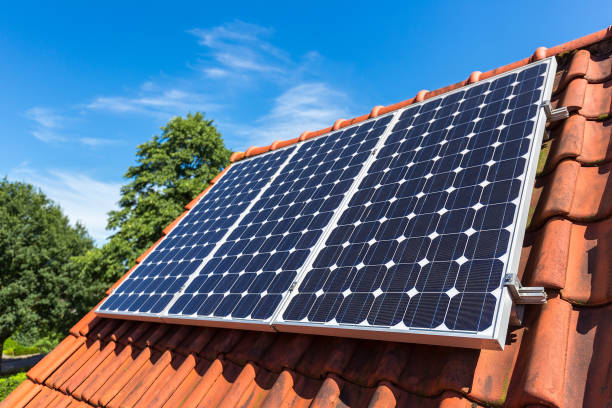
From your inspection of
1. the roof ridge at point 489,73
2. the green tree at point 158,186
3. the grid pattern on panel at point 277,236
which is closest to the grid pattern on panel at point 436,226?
the grid pattern on panel at point 277,236

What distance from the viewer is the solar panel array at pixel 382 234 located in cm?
327

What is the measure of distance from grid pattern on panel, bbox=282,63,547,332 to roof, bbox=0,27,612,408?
1.74 feet

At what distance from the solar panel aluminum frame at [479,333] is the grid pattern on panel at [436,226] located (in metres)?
0.05

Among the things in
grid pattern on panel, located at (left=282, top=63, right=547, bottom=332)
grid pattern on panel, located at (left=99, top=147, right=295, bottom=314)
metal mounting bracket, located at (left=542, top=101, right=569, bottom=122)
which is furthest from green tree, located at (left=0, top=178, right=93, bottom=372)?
metal mounting bracket, located at (left=542, top=101, right=569, bottom=122)

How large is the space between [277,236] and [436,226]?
2.50 metres

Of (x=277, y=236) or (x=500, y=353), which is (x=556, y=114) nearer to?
(x=500, y=353)

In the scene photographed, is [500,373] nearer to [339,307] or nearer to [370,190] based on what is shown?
[339,307]

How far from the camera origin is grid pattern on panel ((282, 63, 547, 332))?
3.16 meters

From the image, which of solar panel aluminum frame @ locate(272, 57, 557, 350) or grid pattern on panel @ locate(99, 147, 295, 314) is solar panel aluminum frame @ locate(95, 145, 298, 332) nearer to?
grid pattern on panel @ locate(99, 147, 295, 314)

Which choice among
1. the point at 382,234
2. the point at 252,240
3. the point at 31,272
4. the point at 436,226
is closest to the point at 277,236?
the point at 252,240

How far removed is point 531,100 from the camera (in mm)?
4766

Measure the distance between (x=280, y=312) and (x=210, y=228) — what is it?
368 cm

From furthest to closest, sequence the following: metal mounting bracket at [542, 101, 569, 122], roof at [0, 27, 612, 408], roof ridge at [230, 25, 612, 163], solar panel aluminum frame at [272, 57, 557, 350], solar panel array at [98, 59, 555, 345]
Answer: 1. roof ridge at [230, 25, 612, 163]
2. metal mounting bracket at [542, 101, 569, 122]
3. solar panel array at [98, 59, 555, 345]
4. roof at [0, 27, 612, 408]
5. solar panel aluminum frame at [272, 57, 557, 350]

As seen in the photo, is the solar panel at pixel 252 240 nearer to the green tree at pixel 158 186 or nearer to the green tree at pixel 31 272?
the green tree at pixel 158 186
